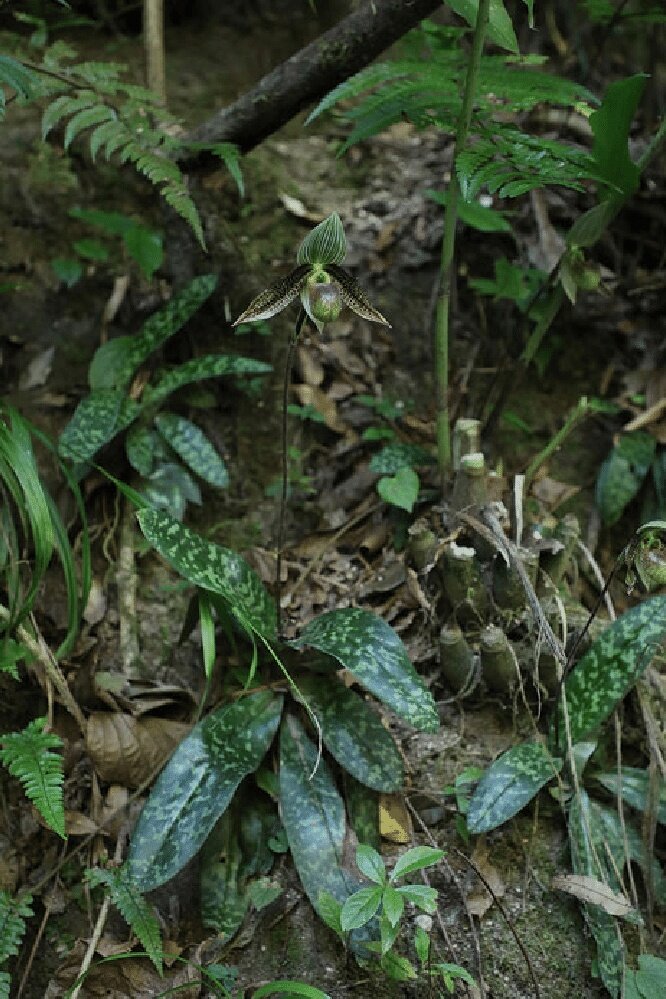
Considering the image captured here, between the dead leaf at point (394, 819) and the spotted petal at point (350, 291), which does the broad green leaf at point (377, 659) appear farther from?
the spotted petal at point (350, 291)

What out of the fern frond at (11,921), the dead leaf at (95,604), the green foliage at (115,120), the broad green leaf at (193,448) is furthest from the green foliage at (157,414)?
the fern frond at (11,921)

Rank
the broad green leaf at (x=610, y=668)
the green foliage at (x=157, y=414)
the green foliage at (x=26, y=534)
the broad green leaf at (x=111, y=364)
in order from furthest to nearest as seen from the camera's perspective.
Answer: the broad green leaf at (x=111, y=364)
the green foliage at (x=157, y=414)
the broad green leaf at (x=610, y=668)
the green foliage at (x=26, y=534)

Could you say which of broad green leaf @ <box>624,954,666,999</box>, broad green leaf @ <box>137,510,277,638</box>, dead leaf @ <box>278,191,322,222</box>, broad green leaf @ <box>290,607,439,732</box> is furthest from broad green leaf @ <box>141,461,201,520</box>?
broad green leaf @ <box>624,954,666,999</box>

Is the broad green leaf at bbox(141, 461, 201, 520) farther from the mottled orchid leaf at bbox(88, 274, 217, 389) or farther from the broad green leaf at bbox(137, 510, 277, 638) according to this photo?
the broad green leaf at bbox(137, 510, 277, 638)

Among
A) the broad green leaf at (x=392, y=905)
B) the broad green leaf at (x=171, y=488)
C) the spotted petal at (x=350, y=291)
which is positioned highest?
the spotted petal at (x=350, y=291)

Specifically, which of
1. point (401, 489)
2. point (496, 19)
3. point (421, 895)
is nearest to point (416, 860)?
point (421, 895)

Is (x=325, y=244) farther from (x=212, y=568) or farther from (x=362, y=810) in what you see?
(x=362, y=810)

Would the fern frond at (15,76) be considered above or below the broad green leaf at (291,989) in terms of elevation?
above
